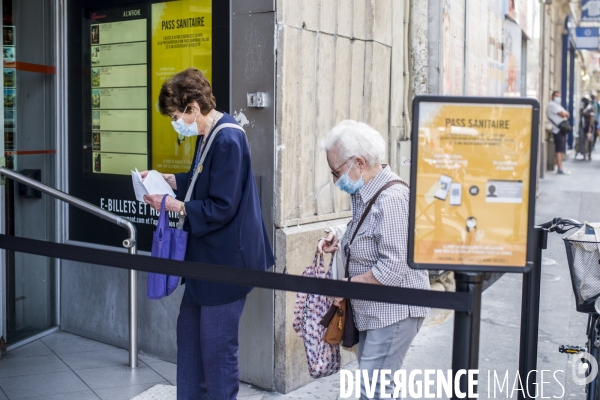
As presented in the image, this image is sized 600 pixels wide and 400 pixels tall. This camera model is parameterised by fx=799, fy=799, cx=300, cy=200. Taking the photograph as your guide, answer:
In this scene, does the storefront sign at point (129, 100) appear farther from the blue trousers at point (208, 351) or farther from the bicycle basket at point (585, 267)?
the bicycle basket at point (585, 267)

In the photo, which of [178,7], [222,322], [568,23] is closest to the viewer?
[222,322]

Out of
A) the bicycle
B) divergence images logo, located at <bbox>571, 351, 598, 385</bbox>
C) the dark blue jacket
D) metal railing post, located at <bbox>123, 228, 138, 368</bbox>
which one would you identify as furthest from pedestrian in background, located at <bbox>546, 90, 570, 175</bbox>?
Result: the dark blue jacket

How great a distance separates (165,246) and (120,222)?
4.15 ft

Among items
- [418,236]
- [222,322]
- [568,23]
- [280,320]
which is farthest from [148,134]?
[568,23]

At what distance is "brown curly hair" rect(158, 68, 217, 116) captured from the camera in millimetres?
3680

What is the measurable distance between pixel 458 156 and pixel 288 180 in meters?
2.37

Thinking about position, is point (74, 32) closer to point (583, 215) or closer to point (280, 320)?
point (280, 320)

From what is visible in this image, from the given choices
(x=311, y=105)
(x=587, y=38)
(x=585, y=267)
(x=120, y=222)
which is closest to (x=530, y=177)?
(x=585, y=267)

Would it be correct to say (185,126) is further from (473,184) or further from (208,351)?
(473,184)

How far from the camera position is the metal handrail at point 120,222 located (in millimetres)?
4820

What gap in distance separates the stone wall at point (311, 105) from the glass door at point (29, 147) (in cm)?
197

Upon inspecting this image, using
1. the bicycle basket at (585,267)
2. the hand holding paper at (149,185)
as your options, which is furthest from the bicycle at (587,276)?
the hand holding paper at (149,185)

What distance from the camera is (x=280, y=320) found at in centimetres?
464

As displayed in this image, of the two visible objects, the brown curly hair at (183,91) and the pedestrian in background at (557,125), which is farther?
the pedestrian in background at (557,125)
